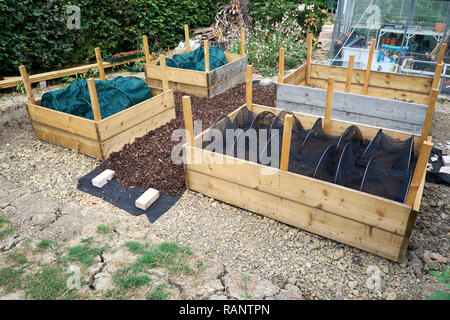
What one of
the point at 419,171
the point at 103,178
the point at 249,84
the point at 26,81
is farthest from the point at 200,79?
the point at 419,171

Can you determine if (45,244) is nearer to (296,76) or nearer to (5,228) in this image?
(5,228)

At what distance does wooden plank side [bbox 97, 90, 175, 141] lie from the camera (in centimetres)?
469

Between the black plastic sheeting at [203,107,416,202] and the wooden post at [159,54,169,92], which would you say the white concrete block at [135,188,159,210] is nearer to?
the black plastic sheeting at [203,107,416,202]

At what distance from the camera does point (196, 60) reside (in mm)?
7508

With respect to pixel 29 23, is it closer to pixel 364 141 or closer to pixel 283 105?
pixel 283 105

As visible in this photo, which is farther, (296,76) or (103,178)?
(296,76)

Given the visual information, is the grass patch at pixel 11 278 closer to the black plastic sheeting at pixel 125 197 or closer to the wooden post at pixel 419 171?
the black plastic sheeting at pixel 125 197

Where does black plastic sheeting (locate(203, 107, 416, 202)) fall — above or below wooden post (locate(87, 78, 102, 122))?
below

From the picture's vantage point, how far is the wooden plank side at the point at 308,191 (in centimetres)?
294

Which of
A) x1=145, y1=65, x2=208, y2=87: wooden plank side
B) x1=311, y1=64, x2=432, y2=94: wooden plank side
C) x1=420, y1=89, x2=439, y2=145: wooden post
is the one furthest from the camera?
x1=145, y1=65, x2=208, y2=87: wooden plank side

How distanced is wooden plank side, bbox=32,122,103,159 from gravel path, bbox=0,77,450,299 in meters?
0.32

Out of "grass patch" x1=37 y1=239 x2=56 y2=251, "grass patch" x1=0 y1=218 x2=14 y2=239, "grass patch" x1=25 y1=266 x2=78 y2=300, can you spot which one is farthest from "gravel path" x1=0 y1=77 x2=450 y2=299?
"grass patch" x1=25 y1=266 x2=78 y2=300

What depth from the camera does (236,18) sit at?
38.9 feet

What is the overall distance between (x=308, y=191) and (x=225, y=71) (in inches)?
179
